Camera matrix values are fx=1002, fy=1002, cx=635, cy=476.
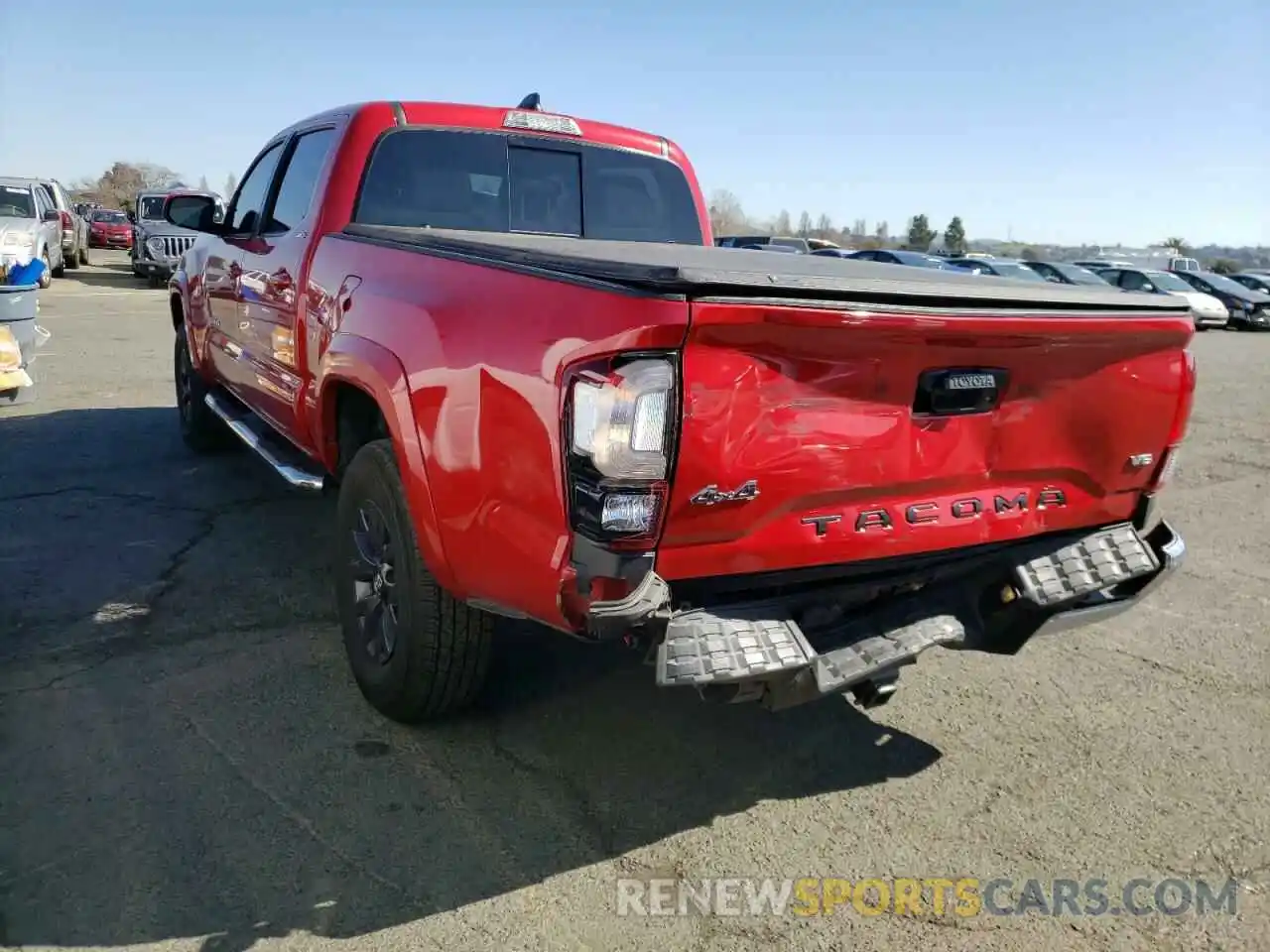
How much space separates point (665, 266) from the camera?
2191 mm

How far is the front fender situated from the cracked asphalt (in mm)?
736

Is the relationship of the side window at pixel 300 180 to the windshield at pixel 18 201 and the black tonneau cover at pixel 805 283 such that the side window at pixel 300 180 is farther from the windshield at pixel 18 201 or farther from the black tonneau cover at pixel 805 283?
the windshield at pixel 18 201

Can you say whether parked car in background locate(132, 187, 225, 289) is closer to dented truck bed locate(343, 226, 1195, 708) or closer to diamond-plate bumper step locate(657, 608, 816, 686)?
dented truck bed locate(343, 226, 1195, 708)

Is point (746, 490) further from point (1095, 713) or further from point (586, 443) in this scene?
point (1095, 713)

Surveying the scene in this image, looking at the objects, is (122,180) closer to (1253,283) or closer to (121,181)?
(121,181)

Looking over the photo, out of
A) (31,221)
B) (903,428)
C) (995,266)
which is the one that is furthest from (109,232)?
(903,428)

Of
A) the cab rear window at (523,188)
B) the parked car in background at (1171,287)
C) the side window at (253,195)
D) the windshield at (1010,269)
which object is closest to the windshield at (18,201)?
the side window at (253,195)

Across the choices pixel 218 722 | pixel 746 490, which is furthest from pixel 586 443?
pixel 218 722

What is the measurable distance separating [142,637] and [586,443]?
264cm

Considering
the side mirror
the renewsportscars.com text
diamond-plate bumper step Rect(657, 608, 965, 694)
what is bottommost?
the renewsportscars.com text

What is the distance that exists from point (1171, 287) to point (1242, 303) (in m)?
3.45

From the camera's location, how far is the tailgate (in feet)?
7.55

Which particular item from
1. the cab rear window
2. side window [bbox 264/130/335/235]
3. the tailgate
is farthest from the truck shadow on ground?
the cab rear window

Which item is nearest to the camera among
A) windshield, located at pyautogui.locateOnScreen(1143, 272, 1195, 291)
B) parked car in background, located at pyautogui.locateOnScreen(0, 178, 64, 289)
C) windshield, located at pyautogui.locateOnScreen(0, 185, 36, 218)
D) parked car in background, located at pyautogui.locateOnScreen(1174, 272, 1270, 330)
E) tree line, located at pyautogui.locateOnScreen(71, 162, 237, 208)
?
parked car in background, located at pyautogui.locateOnScreen(0, 178, 64, 289)
